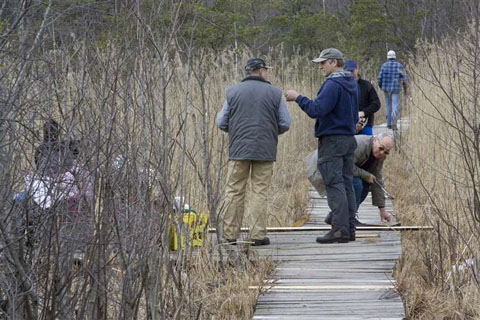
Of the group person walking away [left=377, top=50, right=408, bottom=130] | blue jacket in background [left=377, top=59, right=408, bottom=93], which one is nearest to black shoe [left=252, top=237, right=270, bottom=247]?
person walking away [left=377, top=50, right=408, bottom=130]

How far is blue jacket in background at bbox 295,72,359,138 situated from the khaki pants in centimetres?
57

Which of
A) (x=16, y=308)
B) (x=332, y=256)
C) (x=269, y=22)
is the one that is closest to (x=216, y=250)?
(x=332, y=256)

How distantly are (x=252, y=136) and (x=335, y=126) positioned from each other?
0.74 metres

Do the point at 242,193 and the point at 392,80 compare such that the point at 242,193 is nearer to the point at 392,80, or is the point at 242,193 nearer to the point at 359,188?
the point at 359,188

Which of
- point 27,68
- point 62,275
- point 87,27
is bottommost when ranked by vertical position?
point 62,275

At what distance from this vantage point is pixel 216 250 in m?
7.29

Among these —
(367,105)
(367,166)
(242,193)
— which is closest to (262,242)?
(242,193)

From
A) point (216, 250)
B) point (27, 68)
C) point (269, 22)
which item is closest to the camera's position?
point (27, 68)

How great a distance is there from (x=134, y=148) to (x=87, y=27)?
0.57 meters

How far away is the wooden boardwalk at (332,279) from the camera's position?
19.2ft

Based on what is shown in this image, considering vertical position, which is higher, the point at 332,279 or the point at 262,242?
the point at 262,242

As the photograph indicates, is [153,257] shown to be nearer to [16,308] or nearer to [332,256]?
[16,308]

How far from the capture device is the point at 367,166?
28.6ft

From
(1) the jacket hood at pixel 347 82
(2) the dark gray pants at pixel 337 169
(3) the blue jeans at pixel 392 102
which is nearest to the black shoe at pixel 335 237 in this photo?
(2) the dark gray pants at pixel 337 169
